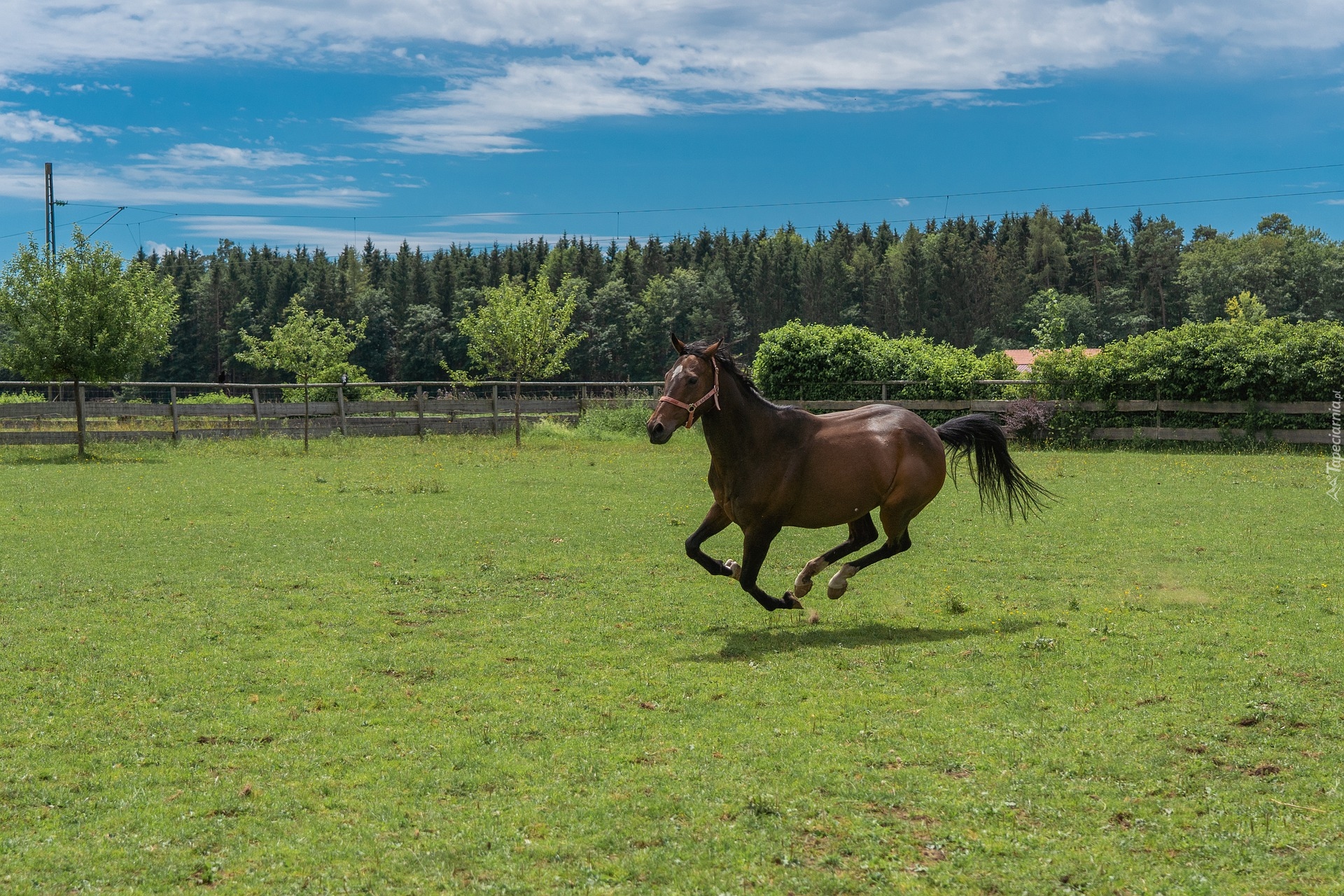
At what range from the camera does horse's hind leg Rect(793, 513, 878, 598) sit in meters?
8.73

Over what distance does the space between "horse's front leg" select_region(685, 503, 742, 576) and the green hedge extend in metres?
22.5

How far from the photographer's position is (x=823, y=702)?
6418 millimetres

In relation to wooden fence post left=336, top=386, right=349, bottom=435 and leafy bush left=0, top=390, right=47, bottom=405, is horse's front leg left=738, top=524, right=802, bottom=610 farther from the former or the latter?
leafy bush left=0, top=390, right=47, bottom=405

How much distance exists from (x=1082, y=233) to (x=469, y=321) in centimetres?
8572

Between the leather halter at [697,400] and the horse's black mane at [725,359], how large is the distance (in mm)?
67

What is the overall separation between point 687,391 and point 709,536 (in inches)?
51.8

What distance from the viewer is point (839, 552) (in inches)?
354

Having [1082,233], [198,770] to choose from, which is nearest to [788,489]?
[198,770]

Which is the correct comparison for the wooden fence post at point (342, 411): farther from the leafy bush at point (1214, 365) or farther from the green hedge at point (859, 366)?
the leafy bush at point (1214, 365)

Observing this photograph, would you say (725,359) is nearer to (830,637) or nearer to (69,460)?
(830,637)

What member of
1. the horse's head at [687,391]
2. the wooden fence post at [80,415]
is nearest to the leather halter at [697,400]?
the horse's head at [687,391]

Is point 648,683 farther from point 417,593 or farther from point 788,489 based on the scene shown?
point 417,593

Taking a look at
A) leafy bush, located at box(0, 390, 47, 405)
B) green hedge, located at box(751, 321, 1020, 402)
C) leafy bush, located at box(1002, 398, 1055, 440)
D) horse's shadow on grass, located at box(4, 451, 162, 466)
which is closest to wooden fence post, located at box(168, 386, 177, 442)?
horse's shadow on grass, located at box(4, 451, 162, 466)

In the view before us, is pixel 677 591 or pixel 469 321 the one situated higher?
pixel 469 321
